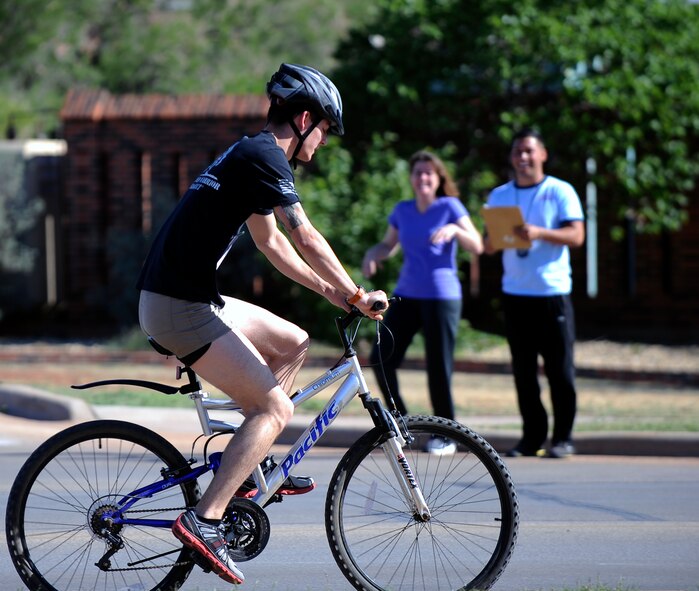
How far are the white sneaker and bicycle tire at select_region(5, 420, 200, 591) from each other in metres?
0.87

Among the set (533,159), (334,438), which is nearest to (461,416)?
(334,438)

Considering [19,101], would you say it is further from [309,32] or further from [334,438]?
[334,438]

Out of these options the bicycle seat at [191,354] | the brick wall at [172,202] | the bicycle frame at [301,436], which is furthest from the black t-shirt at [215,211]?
the brick wall at [172,202]

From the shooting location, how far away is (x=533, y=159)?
321 inches

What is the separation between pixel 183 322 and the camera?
4.61m

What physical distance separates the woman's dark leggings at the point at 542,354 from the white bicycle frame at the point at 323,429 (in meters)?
3.44

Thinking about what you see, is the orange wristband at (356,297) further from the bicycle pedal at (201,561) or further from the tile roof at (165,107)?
the tile roof at (165,107)

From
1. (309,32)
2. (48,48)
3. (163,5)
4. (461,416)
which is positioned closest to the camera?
(461,416)

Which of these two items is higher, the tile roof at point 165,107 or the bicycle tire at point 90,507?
the tile roof at point 165,107

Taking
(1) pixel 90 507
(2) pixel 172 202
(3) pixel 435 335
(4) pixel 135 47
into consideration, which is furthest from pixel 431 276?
(4) pixel 135 47

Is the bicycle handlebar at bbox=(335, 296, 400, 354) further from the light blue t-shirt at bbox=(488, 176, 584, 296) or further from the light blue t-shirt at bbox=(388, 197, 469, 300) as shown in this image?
the light blue t-shirt at bbox=(388, 197, 469, 300)

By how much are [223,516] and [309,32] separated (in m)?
32.1

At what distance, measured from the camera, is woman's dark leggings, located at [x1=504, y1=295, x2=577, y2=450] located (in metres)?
8.16

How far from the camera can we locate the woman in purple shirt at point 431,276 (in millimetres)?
8414
